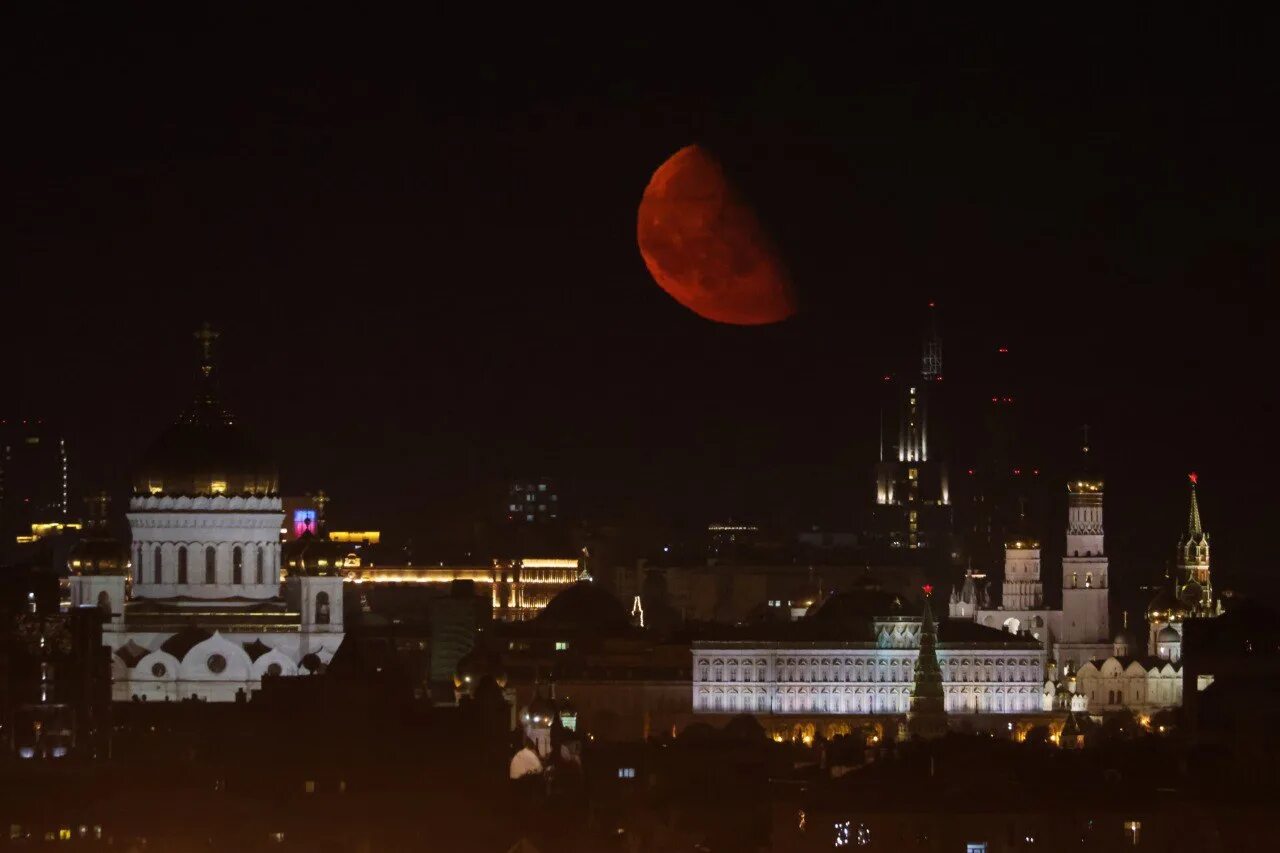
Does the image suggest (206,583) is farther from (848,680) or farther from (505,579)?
(505,579)

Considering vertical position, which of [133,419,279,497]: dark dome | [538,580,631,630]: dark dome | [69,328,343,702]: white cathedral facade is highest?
[133,419,279,497]: dark dome

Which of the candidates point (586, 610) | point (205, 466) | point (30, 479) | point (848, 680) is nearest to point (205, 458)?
point (205, 466)

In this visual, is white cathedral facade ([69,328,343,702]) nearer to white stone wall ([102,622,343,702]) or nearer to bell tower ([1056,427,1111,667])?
white stone wall ([102,622,343,702])

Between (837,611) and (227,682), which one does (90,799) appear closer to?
(227,682)

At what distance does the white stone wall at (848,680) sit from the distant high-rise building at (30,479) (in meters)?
25.6

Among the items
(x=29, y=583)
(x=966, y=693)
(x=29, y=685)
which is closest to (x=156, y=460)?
(x=29, y=583)

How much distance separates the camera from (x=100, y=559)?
3885 inches

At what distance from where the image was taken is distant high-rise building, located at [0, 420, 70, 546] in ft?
490

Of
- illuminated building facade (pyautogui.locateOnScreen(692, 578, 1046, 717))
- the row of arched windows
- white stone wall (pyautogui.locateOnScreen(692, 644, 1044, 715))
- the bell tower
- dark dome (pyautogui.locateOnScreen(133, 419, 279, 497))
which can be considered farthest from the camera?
the bell tower

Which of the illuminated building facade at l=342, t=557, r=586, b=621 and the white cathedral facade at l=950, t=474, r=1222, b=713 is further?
the illuminated building facade at l=342, t=557, r=586, b=621

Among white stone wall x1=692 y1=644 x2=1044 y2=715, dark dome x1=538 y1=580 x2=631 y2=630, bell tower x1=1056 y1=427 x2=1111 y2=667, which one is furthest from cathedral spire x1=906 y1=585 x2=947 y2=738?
bell tower x1=1056 y1=427 x2=1111 y2=667

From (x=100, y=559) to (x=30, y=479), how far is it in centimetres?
5959

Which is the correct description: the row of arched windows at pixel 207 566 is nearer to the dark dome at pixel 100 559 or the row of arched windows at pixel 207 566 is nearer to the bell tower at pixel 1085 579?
the dark dome at pixel 100 559

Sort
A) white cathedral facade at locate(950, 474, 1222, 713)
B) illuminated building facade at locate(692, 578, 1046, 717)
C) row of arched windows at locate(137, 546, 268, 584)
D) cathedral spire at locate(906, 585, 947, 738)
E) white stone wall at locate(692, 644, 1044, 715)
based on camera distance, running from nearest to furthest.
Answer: row of arched windows at locate(137, 546, 268, 584) < cathedral spire at locate(906, 585, 947, 738) < white stone wall at locate(692, 644, 1044, 715) < illuminated building facade at locate(692, 578, 1046, 717) < white cathedral facade at locate(950, 474, 1222, 713)
